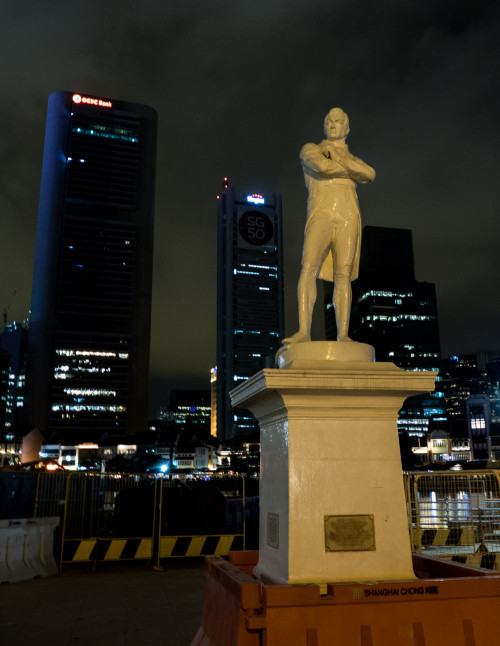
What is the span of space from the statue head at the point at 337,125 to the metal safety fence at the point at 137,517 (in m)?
9.78

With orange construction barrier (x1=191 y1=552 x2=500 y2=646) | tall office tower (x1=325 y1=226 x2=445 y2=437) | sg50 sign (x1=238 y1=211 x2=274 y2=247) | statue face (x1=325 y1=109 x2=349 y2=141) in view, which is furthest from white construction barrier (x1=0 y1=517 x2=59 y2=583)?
sg50 sign (x1=238 y1=211 x2=274 y2=247)

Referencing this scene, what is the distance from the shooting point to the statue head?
17.6 ft

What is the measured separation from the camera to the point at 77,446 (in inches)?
3999

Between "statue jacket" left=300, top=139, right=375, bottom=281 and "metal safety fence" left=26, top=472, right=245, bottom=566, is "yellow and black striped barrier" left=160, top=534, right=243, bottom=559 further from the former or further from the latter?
"statue jacket" left=300, top=139, right=375, bottom=281

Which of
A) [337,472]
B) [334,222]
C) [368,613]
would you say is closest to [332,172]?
[334,222]

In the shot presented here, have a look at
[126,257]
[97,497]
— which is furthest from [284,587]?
[126,257]

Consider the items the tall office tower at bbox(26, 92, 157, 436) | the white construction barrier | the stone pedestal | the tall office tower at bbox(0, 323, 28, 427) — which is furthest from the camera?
the tall office tower at bbox(0, 323, 28, 427)

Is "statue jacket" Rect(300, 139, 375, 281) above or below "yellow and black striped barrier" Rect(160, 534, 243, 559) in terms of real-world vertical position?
above

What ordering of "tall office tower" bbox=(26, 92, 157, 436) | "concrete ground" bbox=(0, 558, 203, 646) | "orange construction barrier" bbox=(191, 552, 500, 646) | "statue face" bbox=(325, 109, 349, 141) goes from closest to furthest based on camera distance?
"orange construction barrier" bbox=(191, 552, 500, 646) → "statue face" bbox=(325, 109, 349, 141) → "concrete ground" bbox=(0, 558, 203, 646) → "tall office tower" bbox=(26, 92, 157, 436)

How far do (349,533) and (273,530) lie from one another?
2.15ft

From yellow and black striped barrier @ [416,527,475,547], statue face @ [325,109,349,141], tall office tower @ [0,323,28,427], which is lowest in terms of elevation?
yellow and black striped barrier @ [416,527,475,547]

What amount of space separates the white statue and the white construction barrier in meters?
8.87

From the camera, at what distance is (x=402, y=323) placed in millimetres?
151500

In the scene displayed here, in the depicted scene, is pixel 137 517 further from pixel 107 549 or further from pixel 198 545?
pixel 198 545
